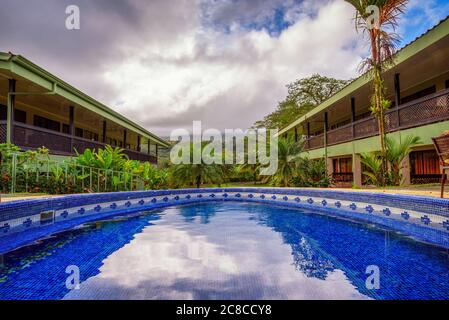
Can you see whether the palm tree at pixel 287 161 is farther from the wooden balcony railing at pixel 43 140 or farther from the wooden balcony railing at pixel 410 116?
the wooden balcony railing at pixel 43 140

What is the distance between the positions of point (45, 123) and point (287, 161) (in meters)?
15.3

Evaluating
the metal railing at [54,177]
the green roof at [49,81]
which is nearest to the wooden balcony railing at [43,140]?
the green roof at [49,81]

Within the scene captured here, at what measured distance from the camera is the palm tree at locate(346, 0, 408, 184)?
920 centimetres

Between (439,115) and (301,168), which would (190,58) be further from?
(439,115)

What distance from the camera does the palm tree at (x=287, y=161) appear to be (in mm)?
14797

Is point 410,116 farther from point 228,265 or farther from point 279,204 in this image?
point 228,265

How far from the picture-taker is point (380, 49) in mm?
9320

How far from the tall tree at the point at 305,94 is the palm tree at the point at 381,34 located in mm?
24144

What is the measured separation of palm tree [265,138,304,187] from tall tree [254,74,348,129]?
1920cm

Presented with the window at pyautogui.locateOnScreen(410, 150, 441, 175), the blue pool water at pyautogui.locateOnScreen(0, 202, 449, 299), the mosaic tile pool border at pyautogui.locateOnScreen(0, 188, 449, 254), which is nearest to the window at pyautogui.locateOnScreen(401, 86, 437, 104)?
the window at pyautogui.locateOnScreen(410, 150, 441, 175)

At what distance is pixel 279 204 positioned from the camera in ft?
36.8

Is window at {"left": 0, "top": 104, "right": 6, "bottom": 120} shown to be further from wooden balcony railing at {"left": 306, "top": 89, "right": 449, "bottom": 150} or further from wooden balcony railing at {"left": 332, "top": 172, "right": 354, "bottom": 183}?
wooden balcony railing at {"left": 332, "top": 172, "right": 354, "bottom": 183}

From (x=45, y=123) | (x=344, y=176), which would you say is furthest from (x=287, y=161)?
(x=45, y=123)
